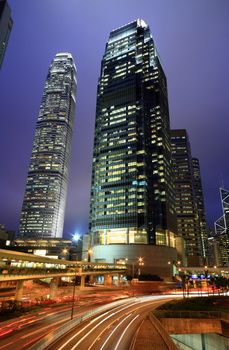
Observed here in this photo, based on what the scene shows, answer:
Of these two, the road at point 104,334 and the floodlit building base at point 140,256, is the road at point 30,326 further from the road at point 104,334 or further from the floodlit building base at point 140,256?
the floodlit building base at point 140,256

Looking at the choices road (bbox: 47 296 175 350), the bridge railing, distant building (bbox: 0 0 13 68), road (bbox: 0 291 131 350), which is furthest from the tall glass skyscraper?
road (bbox: 47 296 175 350)

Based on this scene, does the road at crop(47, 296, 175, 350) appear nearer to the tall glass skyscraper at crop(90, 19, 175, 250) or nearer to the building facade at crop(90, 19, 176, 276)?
the building facade at crop(90, 19, 176, 276)

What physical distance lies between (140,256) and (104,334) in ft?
400

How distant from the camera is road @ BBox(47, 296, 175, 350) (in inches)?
1161

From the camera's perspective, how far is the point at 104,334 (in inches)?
1353

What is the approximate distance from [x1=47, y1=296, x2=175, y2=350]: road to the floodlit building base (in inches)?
4226

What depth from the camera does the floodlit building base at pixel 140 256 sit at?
498 ft

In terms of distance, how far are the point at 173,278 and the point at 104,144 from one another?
109543 mm

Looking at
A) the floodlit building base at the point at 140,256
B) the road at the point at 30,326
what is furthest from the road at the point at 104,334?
the floodlit building base at the point at 140,256

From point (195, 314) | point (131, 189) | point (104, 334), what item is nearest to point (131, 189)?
point (131, 189)

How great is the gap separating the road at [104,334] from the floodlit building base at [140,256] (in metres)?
107

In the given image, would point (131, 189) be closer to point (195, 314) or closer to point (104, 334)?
point (195, 314)

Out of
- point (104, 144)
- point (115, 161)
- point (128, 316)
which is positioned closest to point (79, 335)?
point (128, 316)

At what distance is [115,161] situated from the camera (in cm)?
18712
